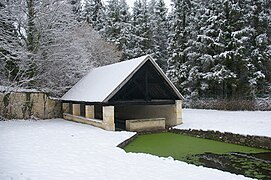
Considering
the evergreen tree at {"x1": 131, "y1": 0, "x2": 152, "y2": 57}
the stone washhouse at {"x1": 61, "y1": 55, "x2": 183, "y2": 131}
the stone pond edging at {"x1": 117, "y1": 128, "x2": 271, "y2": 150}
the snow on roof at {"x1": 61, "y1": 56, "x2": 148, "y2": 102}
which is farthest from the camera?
the evergreen tree at {"x1": 131, "y1": 0, "x2": 152, "y2": 57}

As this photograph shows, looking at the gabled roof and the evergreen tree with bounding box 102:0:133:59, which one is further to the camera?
the evergreen tree with bounding box 102:0:133:59

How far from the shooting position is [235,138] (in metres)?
11.2

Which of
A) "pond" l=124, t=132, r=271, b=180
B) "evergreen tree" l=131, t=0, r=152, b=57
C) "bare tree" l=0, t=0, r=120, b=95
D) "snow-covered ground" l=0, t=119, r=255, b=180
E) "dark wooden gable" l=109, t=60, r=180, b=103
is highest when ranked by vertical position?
"evergreen tree" l=131, t=0, r=152, b=57

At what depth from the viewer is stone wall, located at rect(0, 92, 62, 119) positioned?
16.0 meters

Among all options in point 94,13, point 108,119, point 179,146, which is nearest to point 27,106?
point 108,119

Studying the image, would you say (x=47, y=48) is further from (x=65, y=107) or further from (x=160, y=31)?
(x=160, y=31)

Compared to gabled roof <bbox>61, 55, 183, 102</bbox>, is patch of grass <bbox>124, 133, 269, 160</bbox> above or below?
below

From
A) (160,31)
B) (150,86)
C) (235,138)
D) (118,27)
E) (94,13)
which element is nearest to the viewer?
(235,138)

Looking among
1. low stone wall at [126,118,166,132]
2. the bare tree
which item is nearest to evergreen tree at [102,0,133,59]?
the bare tree

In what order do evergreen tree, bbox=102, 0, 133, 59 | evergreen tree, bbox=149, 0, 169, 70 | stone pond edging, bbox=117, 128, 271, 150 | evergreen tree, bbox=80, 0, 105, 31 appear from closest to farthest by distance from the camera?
stone pond edging, bbox=117, 128, 271, 150
evergreen tree, bbox=102, 0, 133, 59
evergreen tree, bbox=149, 0, 169, 70
evergreen tree, bbox=80, 0, 105, 31

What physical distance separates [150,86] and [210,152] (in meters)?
7.43

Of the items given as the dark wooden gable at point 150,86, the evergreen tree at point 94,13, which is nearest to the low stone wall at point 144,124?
the dark wooden gable at point 150,86

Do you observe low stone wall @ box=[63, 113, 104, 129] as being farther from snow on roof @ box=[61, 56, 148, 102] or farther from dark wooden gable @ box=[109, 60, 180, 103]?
dark wooden gable @ box=[109, 60, 180, 103]

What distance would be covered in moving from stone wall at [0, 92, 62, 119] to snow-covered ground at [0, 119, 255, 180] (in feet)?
22.6
